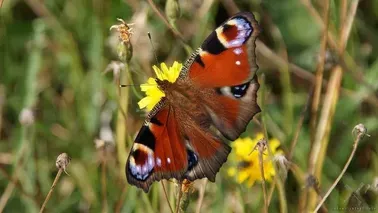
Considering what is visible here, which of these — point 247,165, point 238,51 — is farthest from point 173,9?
point 247,165

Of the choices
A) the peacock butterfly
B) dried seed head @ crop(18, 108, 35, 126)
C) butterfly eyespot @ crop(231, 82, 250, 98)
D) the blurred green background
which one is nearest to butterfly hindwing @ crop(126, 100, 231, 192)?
the peacock butterfly

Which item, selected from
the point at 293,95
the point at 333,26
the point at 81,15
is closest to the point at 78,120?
the point at 81,15

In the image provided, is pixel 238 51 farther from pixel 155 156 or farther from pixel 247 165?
pixel 247 165

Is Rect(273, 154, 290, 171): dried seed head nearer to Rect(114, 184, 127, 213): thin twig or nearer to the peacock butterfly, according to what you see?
the peacock butterfly

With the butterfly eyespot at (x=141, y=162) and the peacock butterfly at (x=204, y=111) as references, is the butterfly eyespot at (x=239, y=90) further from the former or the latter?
the butterfly eyespot at (x=141, y=162)

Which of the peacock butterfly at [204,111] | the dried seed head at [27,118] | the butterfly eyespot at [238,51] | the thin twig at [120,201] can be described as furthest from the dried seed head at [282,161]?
the dried seed head at [27,118]

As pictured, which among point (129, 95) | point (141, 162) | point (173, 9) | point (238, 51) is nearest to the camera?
point (141, 162)

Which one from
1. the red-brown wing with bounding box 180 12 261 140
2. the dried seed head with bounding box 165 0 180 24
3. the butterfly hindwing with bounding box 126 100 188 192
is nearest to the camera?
the butterfly hindwing with bounding box 126 100 188 192

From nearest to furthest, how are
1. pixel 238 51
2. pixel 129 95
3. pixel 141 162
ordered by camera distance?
pixel 141 162, pixel 238 51, pixel 129 95
